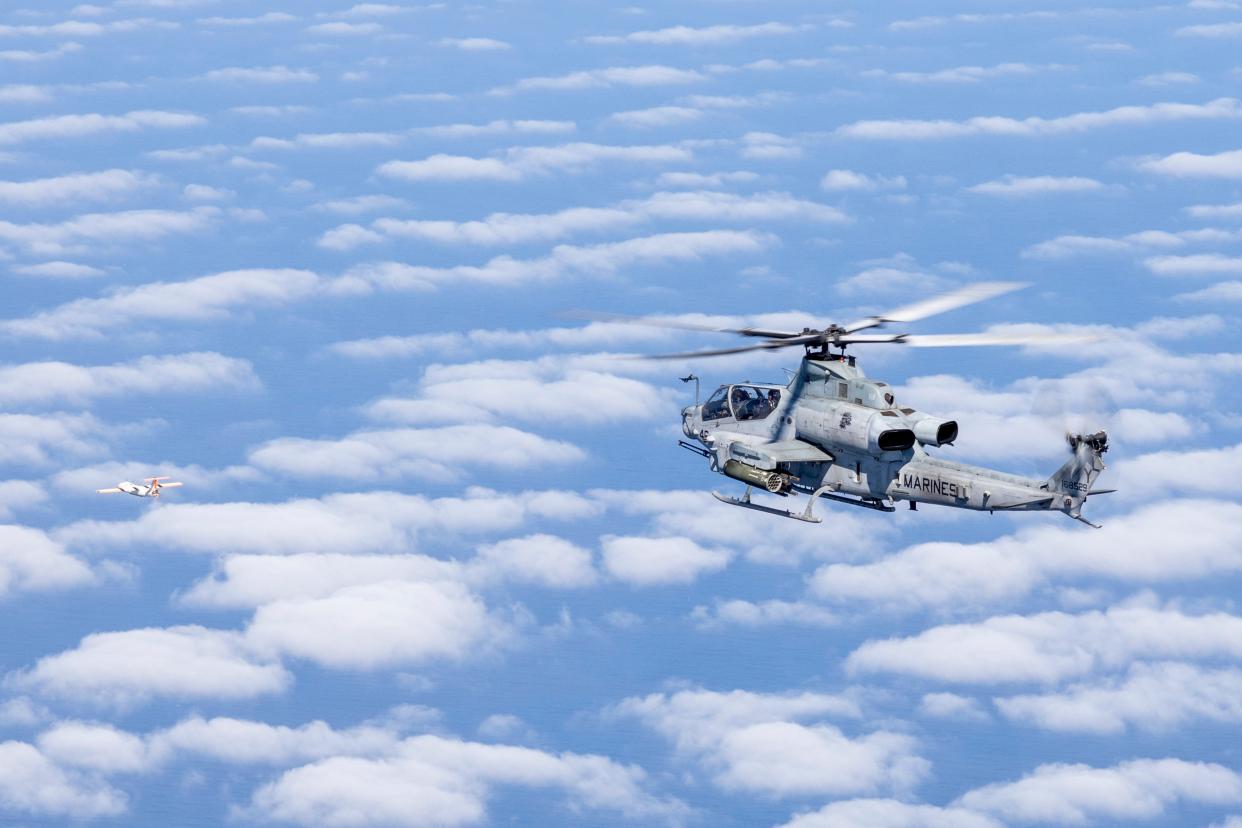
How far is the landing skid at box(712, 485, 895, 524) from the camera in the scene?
73.4 meters

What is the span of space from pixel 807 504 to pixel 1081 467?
1081 cm

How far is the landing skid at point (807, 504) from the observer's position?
73375mm

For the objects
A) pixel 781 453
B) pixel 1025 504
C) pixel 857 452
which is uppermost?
pixel 781 453

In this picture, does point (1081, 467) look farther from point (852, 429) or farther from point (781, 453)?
point (781, 453)

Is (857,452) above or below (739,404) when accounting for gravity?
below

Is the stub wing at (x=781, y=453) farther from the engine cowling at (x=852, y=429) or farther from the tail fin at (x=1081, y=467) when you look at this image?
the tail fin at (x=1081, y=467)

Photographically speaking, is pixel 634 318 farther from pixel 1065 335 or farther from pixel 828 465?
pixel 1065 335

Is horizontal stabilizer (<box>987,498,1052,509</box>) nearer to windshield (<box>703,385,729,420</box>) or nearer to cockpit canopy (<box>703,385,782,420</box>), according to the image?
cockpit canopy (<box>703,385,782,420</box>)

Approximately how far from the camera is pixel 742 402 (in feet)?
258

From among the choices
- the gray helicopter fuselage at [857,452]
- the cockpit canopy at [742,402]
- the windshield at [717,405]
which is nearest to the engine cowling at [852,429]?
the gray helicopter fuselage at [857,452]

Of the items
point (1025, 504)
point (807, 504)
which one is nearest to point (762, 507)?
point (807, 504)

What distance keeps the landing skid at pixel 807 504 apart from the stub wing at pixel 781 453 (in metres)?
1.20

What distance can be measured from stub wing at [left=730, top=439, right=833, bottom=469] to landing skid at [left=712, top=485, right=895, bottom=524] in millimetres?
1200

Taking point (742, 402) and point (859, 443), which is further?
point (742, 402)
